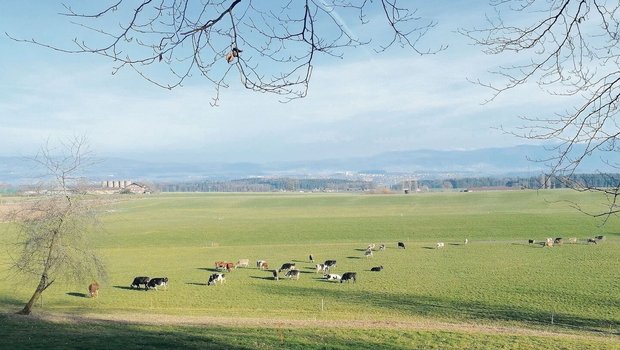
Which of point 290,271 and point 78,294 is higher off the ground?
point 290,271

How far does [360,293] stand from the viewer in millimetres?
28125

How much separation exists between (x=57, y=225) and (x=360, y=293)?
15.4 m

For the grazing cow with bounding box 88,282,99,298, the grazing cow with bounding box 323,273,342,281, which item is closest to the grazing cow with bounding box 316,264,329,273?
the grazing cow with bounding box 323,273,342,281

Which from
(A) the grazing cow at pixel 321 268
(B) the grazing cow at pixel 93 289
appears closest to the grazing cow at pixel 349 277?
(A) the grazing cow at pixel 321 268

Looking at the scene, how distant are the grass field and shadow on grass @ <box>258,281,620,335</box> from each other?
0.05 m

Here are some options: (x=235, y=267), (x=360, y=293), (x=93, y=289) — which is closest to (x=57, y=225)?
(x=93, y=289)

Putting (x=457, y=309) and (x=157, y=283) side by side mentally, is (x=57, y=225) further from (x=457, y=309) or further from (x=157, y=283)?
(x=457, y=309)

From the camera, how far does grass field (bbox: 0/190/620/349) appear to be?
14555 millimetres

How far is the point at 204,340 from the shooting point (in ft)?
42.4

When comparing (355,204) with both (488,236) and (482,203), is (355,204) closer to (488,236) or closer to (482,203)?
(482,203)

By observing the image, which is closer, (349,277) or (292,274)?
(349,277)

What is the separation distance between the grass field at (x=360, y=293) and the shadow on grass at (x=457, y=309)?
2.1 inches

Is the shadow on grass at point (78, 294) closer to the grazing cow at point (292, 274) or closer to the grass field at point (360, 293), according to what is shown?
the grass field at point (360, 293)

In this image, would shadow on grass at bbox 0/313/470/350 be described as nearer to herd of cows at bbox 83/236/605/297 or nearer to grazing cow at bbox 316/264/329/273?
herd of cows at bbox 83/236/605/297
